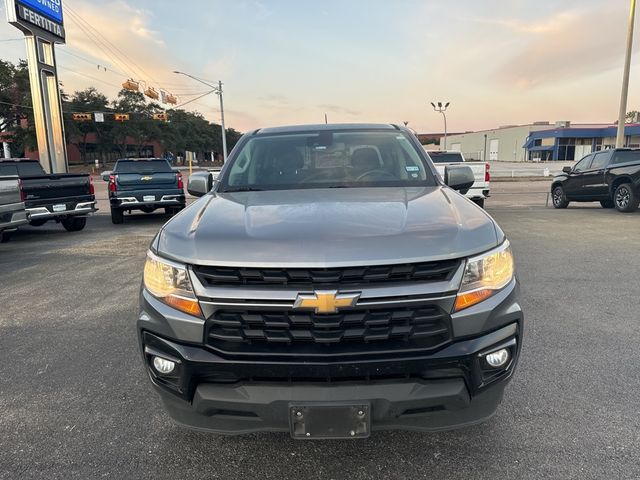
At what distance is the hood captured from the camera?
2.03 meters

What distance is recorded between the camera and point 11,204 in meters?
8.59

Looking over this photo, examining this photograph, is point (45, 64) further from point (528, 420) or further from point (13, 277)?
point (528, 420)

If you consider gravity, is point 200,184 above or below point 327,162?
below

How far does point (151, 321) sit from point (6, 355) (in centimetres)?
266

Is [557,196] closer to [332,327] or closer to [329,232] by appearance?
[329,232]

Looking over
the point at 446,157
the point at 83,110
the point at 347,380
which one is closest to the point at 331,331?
the point at 347,380

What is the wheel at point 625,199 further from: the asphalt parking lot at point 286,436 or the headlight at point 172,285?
the headlight at point 172,285

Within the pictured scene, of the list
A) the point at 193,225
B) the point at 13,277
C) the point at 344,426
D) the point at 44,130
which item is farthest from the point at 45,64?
the point at 344,426

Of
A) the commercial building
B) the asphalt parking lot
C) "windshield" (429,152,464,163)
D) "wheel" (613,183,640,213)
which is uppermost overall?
the commercial building

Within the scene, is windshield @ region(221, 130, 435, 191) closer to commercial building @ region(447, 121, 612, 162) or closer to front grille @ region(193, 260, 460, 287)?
front grille @ region(193, 260, 460, 287)

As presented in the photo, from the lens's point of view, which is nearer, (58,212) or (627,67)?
(58,212)

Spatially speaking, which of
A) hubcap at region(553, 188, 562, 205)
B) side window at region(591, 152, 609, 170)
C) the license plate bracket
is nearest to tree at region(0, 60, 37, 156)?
hubcap at region(553, 188, 562, 205)

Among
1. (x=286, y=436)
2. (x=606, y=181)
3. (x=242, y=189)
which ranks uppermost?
(x=242, y=189)

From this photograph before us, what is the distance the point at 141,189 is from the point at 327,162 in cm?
987
